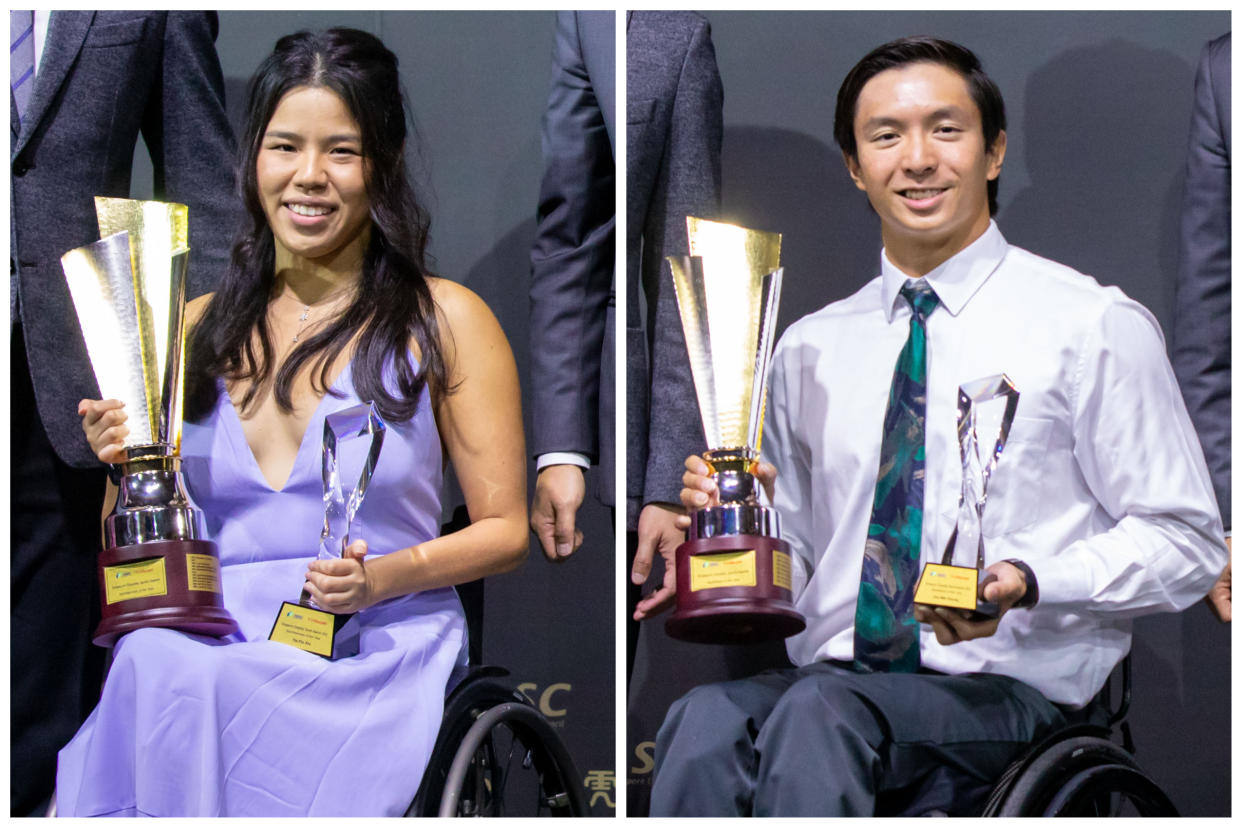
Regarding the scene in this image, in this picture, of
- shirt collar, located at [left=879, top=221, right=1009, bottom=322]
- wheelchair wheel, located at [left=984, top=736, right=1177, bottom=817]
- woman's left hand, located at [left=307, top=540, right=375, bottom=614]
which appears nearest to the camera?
wheelchair wheel, located at [left=984, top=736, right=1177, bottom=817]

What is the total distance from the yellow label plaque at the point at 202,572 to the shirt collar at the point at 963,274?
49.3 inches

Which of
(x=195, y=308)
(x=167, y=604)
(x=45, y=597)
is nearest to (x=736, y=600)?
(x=167, y=604)

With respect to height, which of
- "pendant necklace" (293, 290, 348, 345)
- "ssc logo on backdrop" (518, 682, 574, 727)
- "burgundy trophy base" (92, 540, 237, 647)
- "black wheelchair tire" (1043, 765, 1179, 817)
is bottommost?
"black wheelchair tire" (1043, 765, 1179, 817)

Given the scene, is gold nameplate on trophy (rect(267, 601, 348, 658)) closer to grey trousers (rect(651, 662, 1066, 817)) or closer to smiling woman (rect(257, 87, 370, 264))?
grey trousers (rect(651, 662, 1066, 817))

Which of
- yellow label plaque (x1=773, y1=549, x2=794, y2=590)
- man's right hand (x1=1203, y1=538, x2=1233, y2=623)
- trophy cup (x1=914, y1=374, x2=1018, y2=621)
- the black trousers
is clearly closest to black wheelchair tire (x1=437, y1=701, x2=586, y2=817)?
yellow label plaque (x1=773, y1=549, x2=794, y2=590)

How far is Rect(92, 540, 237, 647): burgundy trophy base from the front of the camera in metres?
2.43

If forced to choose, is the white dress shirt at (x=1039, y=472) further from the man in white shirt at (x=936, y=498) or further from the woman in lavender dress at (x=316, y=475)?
the woman in lavender dress at (x=316, y=475)

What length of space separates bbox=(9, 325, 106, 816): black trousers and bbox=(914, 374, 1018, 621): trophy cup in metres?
1.55

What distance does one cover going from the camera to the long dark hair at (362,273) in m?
2.71

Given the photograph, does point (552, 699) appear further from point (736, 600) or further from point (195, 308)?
point (195, 308)

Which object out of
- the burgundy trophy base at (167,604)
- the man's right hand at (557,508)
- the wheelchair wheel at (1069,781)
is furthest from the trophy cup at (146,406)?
the wheelchair wheel at (1069,781)

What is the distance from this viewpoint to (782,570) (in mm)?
2525

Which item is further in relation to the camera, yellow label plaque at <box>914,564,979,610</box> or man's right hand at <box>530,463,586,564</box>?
man's right hand at <box>530,463,586,564</box>

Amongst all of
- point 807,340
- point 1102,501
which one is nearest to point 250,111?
point 807,340
